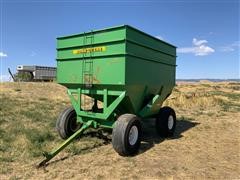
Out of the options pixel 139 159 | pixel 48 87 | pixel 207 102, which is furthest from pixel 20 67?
pixel 139 159

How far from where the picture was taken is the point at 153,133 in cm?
840

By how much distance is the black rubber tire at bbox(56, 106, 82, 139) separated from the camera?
23.1ft

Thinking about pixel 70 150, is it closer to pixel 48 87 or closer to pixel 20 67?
pixel 48 87

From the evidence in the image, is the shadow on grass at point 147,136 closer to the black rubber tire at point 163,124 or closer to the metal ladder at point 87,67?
the black rubber tire at point 163,124

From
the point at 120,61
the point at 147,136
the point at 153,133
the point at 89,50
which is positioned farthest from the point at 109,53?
the point at 153,133

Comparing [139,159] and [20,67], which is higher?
[20,67]

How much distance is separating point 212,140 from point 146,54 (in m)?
3.20

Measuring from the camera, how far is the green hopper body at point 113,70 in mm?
6043

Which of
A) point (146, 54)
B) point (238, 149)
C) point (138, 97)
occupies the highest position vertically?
point (146, 54)

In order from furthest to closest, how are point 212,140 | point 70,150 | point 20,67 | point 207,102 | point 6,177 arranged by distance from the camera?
point 20,67
point 207,102
point 212,140
point 70,150
point 6,177

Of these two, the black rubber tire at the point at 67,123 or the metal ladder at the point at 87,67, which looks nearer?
the metal ladder at the point at 87,67

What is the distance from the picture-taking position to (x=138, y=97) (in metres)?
6.73

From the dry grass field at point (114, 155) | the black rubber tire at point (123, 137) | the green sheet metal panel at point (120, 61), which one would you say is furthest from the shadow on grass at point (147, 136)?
the green sheet metal panel at point (120, 61)

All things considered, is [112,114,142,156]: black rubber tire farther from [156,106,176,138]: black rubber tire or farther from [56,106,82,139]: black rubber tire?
[156,106,176,138]: black rubber tire
